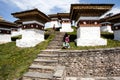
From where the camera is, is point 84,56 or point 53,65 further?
point 84,56

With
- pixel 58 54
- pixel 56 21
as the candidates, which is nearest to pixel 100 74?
pixel 58 54

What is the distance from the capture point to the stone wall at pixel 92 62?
12.0m

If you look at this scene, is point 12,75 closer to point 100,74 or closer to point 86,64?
point 86,64

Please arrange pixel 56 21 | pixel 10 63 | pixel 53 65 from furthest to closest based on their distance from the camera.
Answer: pixel 56 21, pixel 10 63, pixel 53 65

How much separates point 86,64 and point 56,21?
101 feet

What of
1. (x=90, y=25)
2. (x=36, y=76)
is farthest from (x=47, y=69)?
(x=90, y=25)

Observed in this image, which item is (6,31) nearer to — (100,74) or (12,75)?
(12,75)

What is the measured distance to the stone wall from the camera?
12000 mm

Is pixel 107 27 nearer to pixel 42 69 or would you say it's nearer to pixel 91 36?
pixel 91 36

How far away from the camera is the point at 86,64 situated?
12.2m

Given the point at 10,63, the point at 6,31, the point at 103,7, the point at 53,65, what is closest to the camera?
the point at 53,65

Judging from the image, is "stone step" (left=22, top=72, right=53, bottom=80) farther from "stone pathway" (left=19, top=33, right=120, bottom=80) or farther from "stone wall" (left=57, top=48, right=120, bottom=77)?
"stone wall" (left=57, top=48, right=120, bottom=77)

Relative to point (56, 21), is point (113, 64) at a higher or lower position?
lower

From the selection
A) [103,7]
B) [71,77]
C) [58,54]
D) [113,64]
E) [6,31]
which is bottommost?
[71,77]
